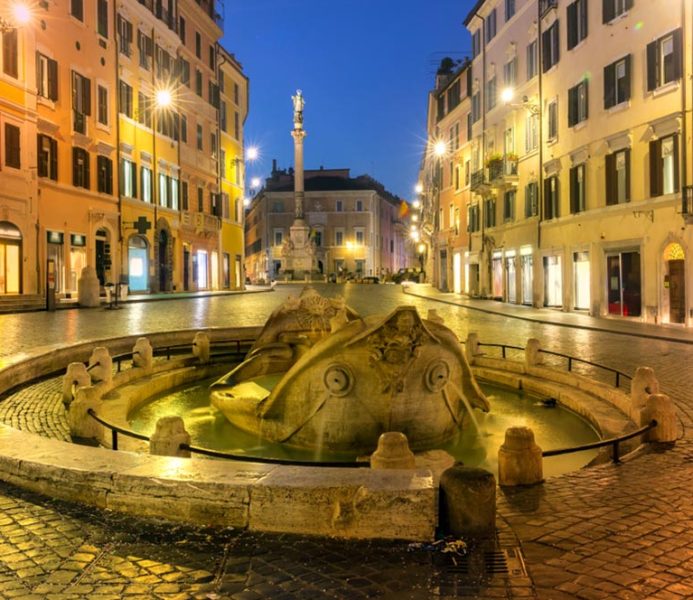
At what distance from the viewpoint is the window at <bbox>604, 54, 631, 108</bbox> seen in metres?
23.5

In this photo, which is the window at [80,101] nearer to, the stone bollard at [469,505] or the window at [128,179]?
the window at [128,179]

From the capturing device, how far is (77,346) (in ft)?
41.9

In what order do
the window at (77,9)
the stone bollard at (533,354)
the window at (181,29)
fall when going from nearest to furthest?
the stone bollard at (533,354)
the window at (77,9)
the window at (181,29)

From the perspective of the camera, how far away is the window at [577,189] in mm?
27109

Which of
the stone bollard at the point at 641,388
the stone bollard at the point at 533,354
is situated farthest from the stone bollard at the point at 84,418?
the stone bollard at the point at 533,354

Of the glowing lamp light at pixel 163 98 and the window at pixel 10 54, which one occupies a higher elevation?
the glowing lamp light at pixel 163 98

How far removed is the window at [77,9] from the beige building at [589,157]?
69.5 ft

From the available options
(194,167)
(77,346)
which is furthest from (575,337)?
(194,167)

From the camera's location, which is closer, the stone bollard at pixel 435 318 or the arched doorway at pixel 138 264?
the stone bollard at pixel 435 318

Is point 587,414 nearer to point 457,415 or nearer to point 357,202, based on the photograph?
point 457,415

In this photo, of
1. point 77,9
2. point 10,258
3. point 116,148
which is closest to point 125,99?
point 116,148

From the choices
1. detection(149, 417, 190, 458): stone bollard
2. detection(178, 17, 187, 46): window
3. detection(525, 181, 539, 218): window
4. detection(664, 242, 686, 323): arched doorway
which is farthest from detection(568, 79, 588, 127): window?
detection(178, 17, 187, 46): window

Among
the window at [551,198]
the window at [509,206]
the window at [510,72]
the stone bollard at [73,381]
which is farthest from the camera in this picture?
the window at [509,206]

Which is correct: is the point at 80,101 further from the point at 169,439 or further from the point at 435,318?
the point at 169,439
